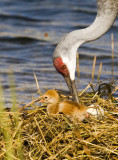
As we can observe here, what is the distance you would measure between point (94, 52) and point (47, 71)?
6.50 ft

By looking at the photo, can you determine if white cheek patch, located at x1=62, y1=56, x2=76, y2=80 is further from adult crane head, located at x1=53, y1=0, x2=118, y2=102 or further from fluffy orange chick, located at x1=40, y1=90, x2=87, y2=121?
fluffy orange chick, located at x1=40, y1=90, x2=87, y2=121

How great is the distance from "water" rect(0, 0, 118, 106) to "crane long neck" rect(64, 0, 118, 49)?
4.58ft

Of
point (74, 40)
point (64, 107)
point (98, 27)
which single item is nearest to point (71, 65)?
point (74, 40)

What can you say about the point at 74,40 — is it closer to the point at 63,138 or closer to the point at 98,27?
the point at 98,27

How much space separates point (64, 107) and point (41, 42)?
7.13m

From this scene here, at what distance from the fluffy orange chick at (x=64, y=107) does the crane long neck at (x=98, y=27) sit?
52.1 inches

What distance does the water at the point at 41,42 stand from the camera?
29.6ft

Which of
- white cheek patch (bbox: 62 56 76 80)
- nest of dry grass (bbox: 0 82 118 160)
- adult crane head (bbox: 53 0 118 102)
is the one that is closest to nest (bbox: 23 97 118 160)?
nest of dry grass (bbox: 0 82 118 160)

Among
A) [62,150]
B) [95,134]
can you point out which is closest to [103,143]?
[95,134]

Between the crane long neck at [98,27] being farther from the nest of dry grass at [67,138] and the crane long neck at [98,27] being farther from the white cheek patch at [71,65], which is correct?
the nest of dry grass at [67,138]

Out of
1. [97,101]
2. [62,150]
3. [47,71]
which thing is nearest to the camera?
[62,150]

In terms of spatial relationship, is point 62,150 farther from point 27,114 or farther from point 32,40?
point 32,40

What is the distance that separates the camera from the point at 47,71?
9.70 m

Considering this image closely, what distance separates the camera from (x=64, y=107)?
533 centimetres
